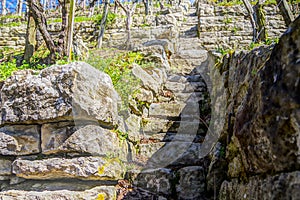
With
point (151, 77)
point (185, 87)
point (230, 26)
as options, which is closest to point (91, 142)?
point (151, 77)

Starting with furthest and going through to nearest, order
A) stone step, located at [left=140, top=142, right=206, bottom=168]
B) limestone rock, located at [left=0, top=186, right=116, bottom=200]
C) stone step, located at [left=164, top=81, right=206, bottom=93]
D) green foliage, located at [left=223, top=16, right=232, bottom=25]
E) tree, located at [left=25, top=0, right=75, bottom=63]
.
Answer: green foliage, located at [left=223, top=16, right=232, bottom=25]
stone step, located at [left=164, top=81, right=206, bottom=93]
tree, located at [left=25, top=0, right=75, bottom=63]
stone step, located at [left=140, top=142, right=206, bottom=168]
limestone rock, located at [left=0, top=186, right=116, bottom=200]

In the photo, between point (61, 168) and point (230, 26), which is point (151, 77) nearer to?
point (61, 168)

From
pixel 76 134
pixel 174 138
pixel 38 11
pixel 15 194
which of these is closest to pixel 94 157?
pixel 76 134

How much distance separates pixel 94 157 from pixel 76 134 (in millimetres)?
272

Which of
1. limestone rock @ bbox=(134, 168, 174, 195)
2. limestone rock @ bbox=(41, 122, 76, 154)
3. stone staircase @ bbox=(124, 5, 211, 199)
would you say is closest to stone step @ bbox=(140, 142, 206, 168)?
→ stone staircase @ bbox=(124, 5, 211, 199)

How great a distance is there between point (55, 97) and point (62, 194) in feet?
2.91

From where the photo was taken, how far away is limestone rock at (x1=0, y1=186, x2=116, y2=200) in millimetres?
2488

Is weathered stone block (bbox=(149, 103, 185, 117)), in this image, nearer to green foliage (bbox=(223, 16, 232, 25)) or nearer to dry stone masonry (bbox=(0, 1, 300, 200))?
dry stone masonry (bbox=(0, 1, 300, 200))

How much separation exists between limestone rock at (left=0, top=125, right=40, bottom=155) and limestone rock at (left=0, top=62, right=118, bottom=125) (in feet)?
0.30

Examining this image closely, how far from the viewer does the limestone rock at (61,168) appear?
2.51 meters

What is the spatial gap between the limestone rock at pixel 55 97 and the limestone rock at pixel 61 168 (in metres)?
0.38

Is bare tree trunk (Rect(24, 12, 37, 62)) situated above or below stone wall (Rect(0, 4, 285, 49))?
below

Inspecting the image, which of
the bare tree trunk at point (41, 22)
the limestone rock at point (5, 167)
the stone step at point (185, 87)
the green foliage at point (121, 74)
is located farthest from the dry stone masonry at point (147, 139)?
the bare tree trunk at point (41, 22)

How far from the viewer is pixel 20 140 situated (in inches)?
103
